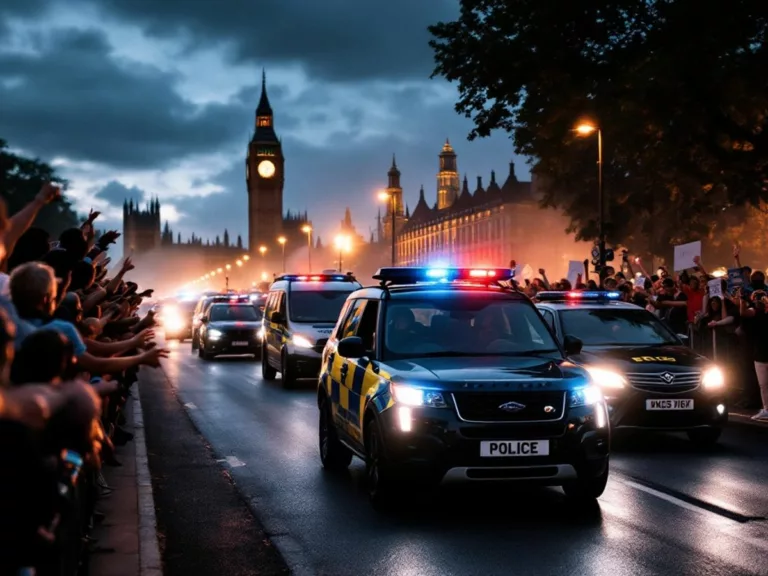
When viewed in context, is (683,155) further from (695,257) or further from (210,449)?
(210,449)

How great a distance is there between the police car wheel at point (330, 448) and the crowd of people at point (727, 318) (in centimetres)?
673

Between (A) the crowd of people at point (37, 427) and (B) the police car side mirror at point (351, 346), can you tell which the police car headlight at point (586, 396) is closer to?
(B) the police car side mirror at point (351, 346)

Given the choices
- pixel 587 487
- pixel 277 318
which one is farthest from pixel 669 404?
pixel 277 318

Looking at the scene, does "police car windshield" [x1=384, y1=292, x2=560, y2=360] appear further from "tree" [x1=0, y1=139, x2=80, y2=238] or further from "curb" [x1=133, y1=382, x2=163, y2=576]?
"tree" [x1=0, y1=139, x2=80, y2=238]

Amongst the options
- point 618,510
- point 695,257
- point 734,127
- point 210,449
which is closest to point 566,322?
point 210,449

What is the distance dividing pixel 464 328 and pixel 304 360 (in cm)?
1196

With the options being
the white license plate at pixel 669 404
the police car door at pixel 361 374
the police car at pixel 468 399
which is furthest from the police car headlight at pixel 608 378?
the police car door at pixel 361 374

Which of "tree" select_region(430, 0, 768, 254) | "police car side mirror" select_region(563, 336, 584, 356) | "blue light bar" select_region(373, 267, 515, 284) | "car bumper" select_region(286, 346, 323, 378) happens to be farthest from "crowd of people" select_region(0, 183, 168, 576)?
"tree" select_region(430, 0, 768, 254)

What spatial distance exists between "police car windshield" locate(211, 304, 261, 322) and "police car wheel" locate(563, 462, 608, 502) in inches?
952

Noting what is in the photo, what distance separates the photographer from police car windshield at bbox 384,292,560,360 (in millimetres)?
9281

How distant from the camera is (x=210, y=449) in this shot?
1261 cm

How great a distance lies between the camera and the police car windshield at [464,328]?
9.28 metres

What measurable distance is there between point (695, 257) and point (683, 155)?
667 centimetres

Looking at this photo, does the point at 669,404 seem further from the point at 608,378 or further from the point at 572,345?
the point at 572,345
